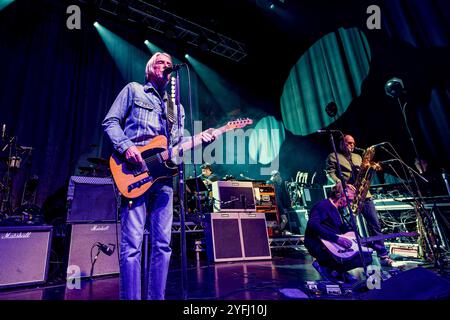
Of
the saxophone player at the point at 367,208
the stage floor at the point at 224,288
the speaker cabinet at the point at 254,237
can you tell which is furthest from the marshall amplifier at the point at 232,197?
the saxophone player at the point at 367,208

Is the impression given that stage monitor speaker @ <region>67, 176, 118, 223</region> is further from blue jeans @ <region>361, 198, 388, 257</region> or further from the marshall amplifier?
blue jeans @ <region>361, 198, 388, 257</region>

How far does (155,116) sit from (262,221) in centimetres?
416

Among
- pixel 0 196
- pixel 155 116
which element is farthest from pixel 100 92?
pixel 155 116

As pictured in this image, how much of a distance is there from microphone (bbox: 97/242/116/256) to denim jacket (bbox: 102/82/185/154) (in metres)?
2.22

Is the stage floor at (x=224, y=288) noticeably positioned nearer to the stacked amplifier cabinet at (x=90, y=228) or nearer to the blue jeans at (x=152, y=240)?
the stacked amplifier cabinet at (x=90, y=228)

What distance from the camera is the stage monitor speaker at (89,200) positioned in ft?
12.4

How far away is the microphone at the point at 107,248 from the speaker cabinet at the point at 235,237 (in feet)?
6.43

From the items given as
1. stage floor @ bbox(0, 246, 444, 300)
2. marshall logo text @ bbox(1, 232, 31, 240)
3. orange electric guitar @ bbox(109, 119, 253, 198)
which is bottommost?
stage floor @ bbox(0, 246, 444, 300)

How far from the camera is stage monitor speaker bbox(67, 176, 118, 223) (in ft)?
12.4

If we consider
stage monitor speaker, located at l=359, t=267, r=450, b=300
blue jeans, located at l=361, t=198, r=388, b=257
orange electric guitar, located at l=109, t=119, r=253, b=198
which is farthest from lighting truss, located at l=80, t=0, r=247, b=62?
stage monitor speaker, located at l=359, t=267, r=450, b=300

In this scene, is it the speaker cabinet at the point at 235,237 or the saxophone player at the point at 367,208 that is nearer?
the saxophone player at the point at 367,208

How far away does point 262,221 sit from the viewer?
18.9 ft
